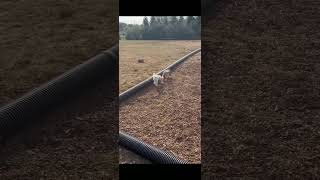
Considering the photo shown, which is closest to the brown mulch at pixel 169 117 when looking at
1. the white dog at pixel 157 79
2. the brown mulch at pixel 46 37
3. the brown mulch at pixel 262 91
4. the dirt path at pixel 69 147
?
the white dog at pixel 157 79

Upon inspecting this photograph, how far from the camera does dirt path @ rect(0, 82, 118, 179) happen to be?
7.43 meters

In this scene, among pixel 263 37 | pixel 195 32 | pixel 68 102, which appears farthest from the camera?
pixel 195 32

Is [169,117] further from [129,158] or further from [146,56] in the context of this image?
[146,56]

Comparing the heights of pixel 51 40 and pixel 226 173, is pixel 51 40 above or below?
above

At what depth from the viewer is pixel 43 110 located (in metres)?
8.38

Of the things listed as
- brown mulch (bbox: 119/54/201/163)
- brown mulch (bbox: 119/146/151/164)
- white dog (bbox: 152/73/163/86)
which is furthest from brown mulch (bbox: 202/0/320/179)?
white dog (bbox: 152/73/163/86)

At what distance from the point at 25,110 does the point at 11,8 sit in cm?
717

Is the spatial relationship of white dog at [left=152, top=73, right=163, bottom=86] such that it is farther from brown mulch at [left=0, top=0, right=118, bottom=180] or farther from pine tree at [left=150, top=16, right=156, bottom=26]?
pine tree at [left=150, top=16, right=156, bottom=26]

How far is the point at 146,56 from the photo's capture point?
15039 mm

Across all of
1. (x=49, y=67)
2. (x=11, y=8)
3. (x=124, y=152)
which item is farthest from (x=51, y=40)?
(x=124, y=152)

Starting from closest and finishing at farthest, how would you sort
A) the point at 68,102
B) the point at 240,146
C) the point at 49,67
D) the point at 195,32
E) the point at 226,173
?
the point at 226,173
the point at 240,146
the point at 68,102
the point at 49,67
the point at 195,32

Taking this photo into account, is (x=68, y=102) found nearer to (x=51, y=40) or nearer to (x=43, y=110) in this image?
(x=43, y=110)

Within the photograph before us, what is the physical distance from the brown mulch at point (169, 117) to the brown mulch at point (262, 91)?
0.40 m

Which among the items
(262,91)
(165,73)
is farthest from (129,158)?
(165,73)
